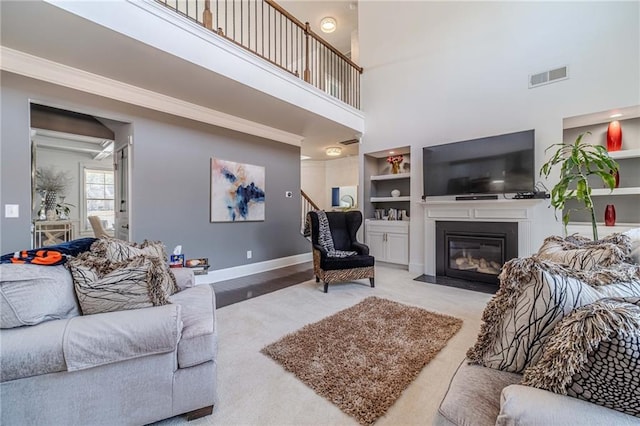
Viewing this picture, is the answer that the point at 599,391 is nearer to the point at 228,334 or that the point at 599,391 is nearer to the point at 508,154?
the point at 228,334

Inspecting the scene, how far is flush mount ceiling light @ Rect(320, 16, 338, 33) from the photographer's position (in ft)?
18.5

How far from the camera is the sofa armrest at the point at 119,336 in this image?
3.61ft

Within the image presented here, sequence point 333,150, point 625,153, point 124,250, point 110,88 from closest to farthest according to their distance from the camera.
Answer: point 124,250 < point 625,153 < point 110,88 < point 333,150

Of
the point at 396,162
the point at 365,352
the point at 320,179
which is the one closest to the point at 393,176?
the point at 396,162

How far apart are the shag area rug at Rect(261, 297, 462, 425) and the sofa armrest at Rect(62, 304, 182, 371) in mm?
898

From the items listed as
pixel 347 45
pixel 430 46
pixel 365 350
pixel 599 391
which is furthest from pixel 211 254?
pixel 347 45

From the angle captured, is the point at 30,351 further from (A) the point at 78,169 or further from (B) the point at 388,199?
(A) the point at 78,169

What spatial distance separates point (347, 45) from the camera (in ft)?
22.1

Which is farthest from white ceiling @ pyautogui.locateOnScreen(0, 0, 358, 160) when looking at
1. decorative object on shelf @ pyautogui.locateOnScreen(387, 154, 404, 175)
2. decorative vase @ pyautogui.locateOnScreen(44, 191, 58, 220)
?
decorative vase @ pyautogui.locateOnScreen(44, 191, 58, 220)

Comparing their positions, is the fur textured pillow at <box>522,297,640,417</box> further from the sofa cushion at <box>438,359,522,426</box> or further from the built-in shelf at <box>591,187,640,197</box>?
the built-in shelf at <box>591,187,640,197</box>

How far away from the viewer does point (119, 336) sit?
3.81 feet

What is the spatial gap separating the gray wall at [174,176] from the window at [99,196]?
3.95 m

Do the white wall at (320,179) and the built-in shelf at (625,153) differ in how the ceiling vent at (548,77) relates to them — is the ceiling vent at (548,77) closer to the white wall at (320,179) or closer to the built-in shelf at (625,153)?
the built-in shelf at (625,153)

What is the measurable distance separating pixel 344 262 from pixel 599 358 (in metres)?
2.84
